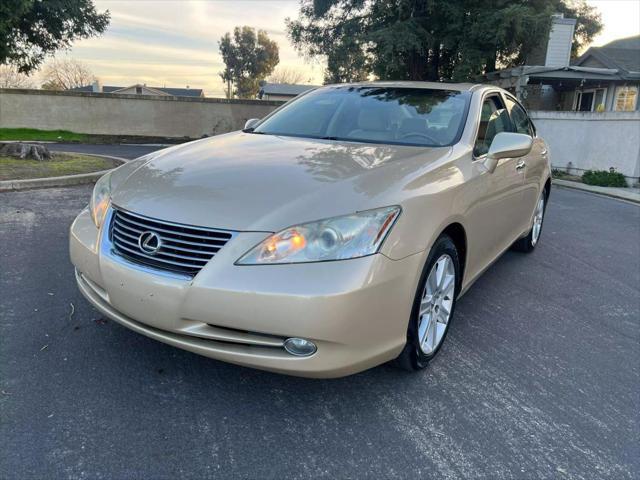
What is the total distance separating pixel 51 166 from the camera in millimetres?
9078

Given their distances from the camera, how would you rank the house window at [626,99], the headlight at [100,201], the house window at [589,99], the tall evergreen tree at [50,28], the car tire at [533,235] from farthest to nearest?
the house window at [589,99] → the house window at [626,99] → the tall evergreen tree at [50,28] → the car tire at [533,235] → the headlight at [100,201]

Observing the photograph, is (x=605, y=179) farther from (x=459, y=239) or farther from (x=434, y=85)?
(x=459, y=239)

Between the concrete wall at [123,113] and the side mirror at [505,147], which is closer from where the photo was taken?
the side mirror at [505,147]

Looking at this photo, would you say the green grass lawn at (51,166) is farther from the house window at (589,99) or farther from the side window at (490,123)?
the house window at (589,99)

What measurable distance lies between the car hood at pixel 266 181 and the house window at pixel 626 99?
2352cm

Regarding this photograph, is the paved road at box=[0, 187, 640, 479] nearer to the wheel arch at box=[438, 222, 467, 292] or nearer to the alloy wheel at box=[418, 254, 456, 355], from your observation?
the alloy wheel at box=[418, 254, 456, 355]

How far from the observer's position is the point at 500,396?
2.65 metres

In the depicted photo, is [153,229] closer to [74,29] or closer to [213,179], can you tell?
[213,179]

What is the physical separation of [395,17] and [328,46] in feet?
12.9

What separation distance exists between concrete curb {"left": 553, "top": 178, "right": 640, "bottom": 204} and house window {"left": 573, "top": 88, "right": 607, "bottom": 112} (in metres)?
13.1

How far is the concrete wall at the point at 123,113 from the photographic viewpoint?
2000 centimetres

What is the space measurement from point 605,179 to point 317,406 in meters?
11.5

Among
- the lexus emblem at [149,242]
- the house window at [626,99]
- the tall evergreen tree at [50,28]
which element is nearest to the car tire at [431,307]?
the lexus emblem at [149,242]

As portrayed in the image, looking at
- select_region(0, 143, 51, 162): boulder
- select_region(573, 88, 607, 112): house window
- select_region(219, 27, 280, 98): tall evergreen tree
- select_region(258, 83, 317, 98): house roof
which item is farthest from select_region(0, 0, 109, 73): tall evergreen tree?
select_region(219, 27, 280, 98): tall evergreen tree
